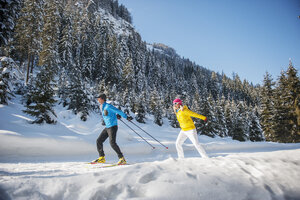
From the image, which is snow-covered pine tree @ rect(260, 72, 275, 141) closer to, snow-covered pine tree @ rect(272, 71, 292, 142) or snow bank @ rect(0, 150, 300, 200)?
snow-covered pine tree @ rect(272, 71, 292, 142)

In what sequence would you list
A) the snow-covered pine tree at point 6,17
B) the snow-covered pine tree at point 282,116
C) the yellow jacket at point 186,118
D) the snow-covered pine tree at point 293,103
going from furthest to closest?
the snow-covered pine tree at point 282,116
the snow-covered pine tree at point 293,103
the snow-covered pine tree at point 6,17
the yellow jacket at point 186,118

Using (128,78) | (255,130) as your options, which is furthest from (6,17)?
(255,130)

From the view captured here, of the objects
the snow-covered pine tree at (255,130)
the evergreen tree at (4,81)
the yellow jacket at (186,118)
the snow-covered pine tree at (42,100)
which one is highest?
the evergreen tree at (4,81)

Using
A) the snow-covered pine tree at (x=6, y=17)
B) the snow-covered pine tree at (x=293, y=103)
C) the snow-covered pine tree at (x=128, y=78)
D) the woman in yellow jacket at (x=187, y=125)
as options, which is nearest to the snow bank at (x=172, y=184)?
the woman in yellow jacket at (x=187, y=125)

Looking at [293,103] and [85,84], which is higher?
[85,84]

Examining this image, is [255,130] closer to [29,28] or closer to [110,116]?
[110,116]

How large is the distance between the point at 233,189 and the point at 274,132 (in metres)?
24.2

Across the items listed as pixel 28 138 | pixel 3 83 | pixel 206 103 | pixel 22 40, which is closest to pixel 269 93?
pixel 206 103

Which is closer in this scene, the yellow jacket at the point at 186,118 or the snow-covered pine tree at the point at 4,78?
the yellow jacket at the point at 186,118

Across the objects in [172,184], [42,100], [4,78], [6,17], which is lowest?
[172,184]

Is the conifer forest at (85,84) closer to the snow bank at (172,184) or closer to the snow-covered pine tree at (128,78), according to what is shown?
the snow-covered pine tree at (128,78)

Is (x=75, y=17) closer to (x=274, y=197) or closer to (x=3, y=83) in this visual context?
(x=3, y=83)

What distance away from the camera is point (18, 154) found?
5.14 m

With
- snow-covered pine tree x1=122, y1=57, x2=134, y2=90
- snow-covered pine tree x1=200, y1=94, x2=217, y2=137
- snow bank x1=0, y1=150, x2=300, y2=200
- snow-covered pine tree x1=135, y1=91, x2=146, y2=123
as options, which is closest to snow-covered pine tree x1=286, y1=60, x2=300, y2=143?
snow-covered pine tree x1=200, y1=94, x2=217, y2=137
